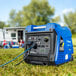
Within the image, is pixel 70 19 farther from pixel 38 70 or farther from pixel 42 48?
pixel 38 70

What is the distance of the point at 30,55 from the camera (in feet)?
17.1

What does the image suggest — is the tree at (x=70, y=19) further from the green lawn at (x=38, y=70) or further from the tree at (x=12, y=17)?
the green lawn at (x=38, y=70)

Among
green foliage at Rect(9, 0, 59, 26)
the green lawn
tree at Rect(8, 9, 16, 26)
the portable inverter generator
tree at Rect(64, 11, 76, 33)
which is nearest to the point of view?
the green lawn

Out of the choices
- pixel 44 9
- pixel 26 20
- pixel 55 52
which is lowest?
pixel 55 52

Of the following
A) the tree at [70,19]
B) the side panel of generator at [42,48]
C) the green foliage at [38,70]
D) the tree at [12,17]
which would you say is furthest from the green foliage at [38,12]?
the green foliage at [38,70]

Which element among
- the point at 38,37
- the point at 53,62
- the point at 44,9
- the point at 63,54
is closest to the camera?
the point at 53,62

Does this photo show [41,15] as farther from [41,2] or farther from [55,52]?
[55,52]

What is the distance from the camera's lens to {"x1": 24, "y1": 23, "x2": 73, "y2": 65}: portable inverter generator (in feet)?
15.2

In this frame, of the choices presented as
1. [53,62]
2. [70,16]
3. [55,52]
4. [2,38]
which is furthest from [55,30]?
[70,16]

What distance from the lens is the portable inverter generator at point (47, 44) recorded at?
15.2 feet

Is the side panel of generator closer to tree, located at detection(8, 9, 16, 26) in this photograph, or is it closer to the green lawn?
the green lawn

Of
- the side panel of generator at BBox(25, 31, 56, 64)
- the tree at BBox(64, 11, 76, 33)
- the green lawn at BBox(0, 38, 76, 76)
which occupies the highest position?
the tree at BBox(64, 11, 76, 33)

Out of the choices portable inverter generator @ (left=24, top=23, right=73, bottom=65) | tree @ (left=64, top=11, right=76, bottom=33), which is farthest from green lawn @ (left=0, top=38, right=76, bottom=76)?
tree @ (left=64, top=11, right=76, bottom=33)

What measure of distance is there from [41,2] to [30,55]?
3793cm
